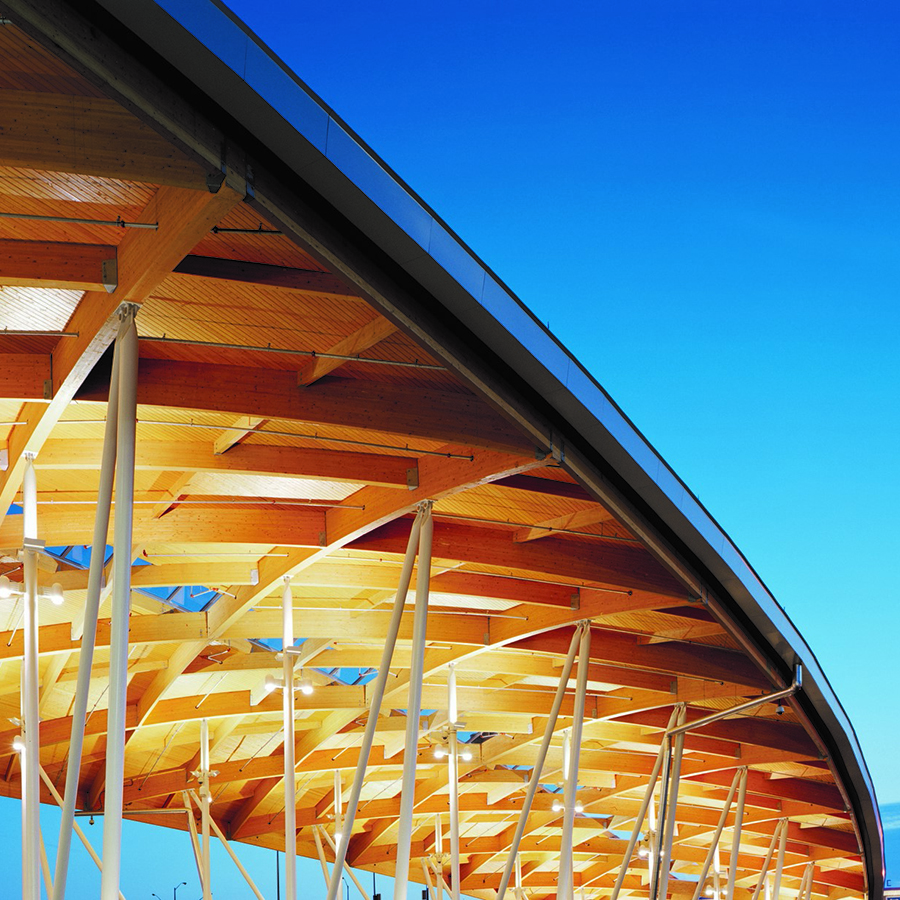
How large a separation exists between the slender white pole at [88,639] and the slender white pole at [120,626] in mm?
325

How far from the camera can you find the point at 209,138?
13336 millimetres

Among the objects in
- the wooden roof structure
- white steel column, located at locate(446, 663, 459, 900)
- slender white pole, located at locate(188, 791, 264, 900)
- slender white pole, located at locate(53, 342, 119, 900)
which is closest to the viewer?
the wooden roof structure

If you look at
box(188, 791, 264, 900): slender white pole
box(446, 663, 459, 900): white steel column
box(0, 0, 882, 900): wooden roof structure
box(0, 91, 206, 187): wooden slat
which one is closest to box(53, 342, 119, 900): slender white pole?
box(0, 0, 882, 900): wooden roof structure

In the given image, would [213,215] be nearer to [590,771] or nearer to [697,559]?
[697,559]

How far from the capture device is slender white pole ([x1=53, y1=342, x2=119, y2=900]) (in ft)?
52.9

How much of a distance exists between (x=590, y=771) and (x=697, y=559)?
105 feet

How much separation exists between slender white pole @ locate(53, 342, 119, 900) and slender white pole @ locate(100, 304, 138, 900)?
1.07ft

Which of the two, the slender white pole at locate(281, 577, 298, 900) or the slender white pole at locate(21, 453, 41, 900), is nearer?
the slender white pole at locate(21, 453, 41, 900)

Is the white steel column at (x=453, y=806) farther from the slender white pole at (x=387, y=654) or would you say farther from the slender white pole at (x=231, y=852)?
the slender white pole at (x=231, y=852)

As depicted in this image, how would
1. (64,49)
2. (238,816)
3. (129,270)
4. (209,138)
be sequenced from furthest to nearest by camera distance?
(238,816) < (129,270) < (209,138) < (64,49)

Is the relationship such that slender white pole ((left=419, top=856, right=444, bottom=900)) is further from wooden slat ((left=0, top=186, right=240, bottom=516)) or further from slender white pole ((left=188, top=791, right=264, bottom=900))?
wooden slat ((left=0, top=186, right=240, bottom=516))

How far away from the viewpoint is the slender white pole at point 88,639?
634 inches

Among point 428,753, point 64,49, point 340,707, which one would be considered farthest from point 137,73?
point 428,753

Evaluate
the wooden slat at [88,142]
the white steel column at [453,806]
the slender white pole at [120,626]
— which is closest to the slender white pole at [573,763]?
the white steel column at [453,806]
